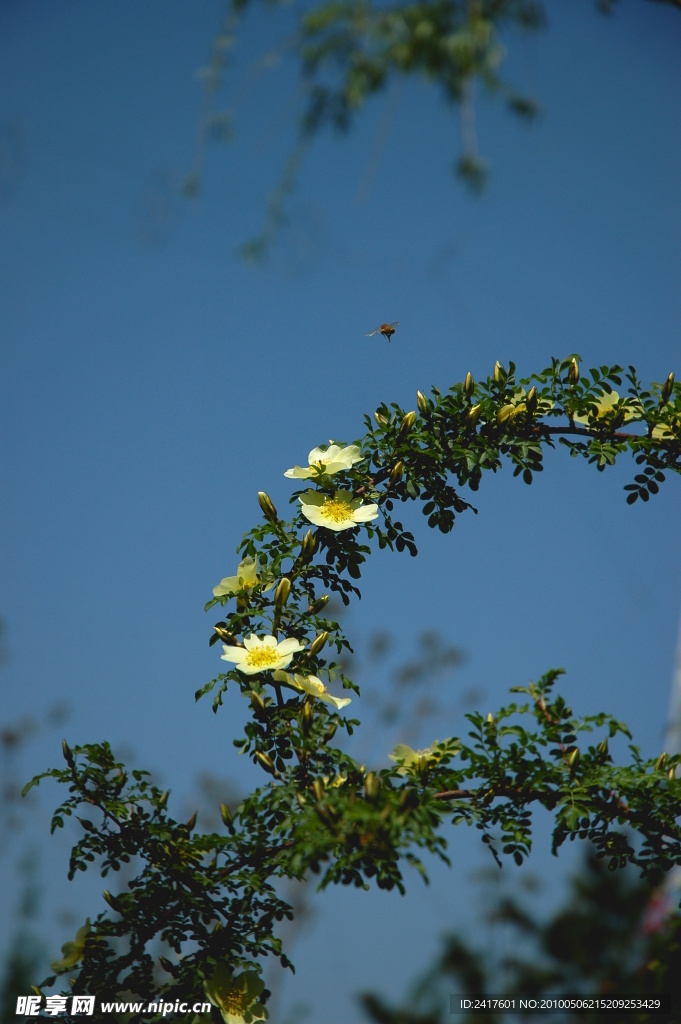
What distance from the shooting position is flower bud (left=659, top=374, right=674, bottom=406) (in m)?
2.01

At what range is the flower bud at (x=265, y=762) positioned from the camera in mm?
1709

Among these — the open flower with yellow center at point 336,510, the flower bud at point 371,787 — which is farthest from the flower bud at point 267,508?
the flower bud at point 371,787

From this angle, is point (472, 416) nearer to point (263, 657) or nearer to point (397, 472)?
point (397, 472)

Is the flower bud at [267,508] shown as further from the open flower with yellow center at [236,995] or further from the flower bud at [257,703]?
the open flower with yellow center at [236,995]

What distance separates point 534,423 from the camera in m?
2.02

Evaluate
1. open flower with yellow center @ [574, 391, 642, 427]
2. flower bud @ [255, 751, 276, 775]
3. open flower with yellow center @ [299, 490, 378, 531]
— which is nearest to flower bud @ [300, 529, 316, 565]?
open flower with yellow center @ [299, 490, 378, 531]

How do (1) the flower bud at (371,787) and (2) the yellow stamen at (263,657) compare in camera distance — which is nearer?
(1) the flower bud at (371,787)

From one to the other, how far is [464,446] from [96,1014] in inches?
54.1

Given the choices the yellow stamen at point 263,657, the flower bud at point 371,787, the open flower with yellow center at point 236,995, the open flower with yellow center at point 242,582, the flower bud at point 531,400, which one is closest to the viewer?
the flower bud at point 371,787

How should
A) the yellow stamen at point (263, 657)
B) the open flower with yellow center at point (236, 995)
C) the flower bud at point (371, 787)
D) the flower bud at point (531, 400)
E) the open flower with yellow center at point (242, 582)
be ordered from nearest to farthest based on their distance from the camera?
the flower bud at point (371, 787) < the open flower with yellow center at point (236, 995) < the yellow stamen at point (263, 657) < the open flower with yellow center at point (242, 582) < the flower bud at point (531, 400)

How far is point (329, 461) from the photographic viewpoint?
197 centimetres

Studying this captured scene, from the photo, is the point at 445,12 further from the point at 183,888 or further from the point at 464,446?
the point at 183,888

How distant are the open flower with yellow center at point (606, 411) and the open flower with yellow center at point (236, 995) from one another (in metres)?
1.36

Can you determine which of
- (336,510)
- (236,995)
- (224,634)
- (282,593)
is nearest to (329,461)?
A: (336,510)
